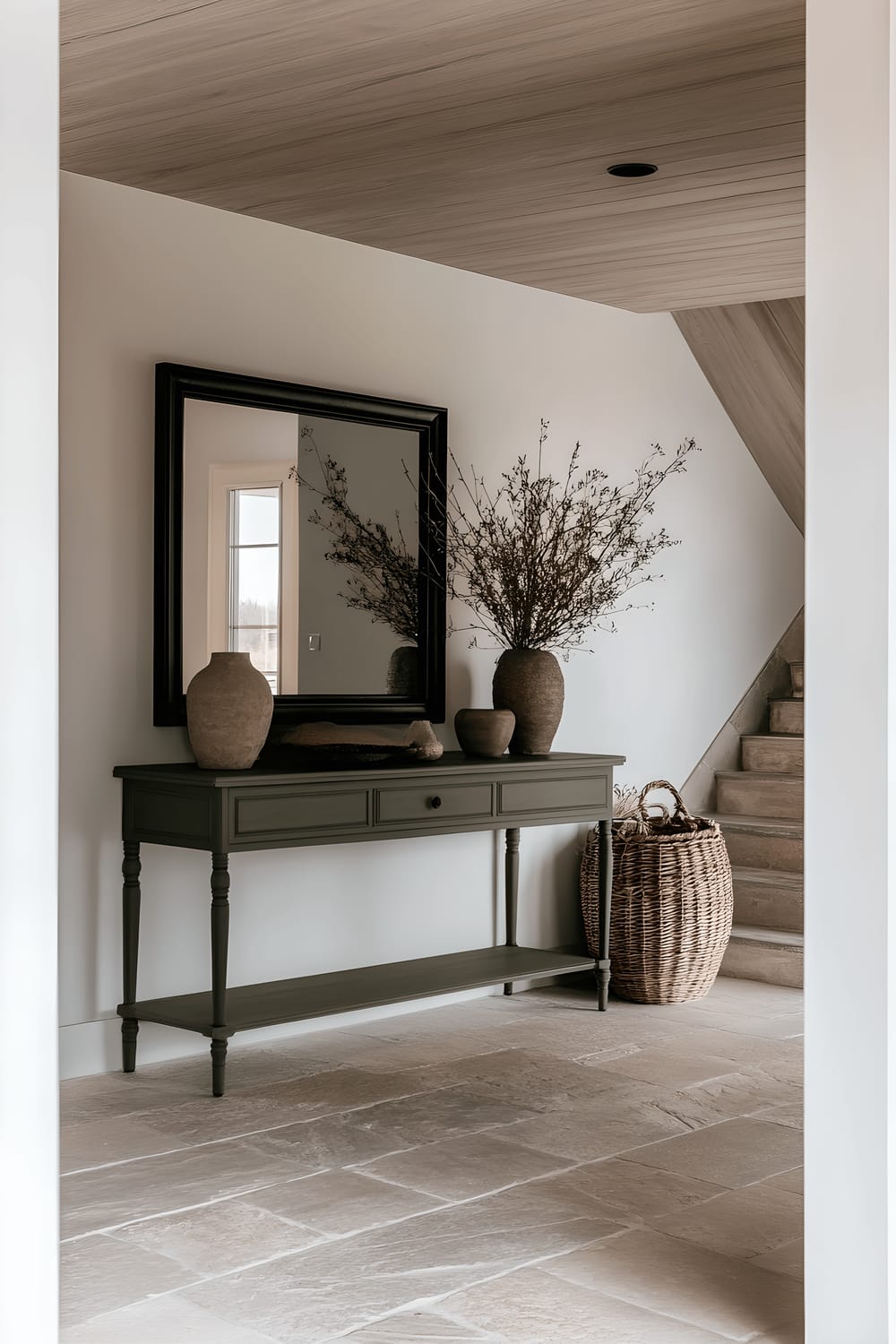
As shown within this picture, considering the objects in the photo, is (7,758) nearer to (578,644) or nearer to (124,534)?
(124,534)

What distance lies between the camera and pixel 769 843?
19.8 feet

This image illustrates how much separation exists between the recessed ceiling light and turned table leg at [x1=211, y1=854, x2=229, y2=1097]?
215cm

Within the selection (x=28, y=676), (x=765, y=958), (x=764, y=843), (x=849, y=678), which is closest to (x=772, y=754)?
(x=764, y=843)

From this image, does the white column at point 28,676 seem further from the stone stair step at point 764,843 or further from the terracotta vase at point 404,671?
the stone stair step at point 764,843

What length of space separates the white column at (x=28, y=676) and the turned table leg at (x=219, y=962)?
2.34m

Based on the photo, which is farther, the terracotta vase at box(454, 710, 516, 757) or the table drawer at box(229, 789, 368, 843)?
the terracotta vase at box(454, 710, 516, 757)

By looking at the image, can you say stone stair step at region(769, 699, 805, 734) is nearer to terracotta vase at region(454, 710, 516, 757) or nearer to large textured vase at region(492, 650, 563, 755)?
large textured vase at region(492, 650, 563, 755)

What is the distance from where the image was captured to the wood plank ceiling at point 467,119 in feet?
9.70

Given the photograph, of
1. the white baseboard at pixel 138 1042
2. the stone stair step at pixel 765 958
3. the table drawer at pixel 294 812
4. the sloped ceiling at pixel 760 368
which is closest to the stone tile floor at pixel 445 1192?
the white baseboard at pixel 138 1042

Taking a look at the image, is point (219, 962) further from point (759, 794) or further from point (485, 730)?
point (759, 794)

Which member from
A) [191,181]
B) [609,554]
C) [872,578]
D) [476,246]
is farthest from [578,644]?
[872,578]

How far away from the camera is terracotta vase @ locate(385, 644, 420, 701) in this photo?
484 cm

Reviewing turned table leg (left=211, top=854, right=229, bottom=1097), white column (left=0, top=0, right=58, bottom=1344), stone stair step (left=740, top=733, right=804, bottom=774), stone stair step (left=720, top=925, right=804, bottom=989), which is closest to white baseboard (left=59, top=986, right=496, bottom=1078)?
turned table leg (left=211, top=854, right=229, bottom=1097)

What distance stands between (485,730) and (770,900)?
1723 millimetres
